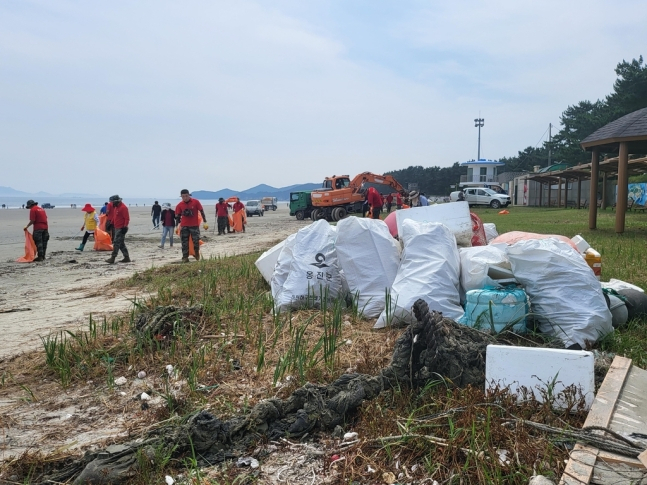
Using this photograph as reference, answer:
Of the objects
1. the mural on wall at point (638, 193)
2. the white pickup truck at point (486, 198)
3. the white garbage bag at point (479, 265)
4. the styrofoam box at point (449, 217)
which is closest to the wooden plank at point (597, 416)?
the white garbage bag at point (479, 265)

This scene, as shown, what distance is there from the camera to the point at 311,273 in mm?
4820

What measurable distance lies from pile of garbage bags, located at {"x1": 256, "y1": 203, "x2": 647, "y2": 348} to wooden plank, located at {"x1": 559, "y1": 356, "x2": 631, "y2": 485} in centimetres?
67

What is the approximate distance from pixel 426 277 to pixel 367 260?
0.72 m

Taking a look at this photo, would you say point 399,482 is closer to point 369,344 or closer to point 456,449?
Answer: point 456,449

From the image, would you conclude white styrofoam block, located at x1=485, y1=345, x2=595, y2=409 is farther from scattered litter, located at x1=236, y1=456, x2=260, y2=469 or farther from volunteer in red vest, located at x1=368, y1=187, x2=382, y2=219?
volunteer in red vest, located at x1=368, y1=187, x2=382, y2=219

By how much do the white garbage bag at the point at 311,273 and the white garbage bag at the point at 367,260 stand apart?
15 centimetres

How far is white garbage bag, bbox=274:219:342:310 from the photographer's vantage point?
187 inches

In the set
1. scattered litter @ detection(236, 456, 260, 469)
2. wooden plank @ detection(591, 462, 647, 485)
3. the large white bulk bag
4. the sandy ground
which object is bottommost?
the sandy ground

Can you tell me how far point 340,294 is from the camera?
187 inches

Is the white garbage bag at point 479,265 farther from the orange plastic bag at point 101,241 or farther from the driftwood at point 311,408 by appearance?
the orange plastic bag at point 101,241

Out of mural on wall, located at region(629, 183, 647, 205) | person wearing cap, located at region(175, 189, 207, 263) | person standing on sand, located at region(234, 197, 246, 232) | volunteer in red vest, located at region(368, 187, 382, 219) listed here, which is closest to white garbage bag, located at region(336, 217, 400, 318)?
person wearing cap, located at region(175, 189, 207, 263)

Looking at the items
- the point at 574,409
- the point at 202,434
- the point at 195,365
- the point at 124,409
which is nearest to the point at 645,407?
the point at 574,409

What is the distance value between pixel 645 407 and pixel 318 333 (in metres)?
2.23

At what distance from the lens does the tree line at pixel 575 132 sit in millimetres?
32031
